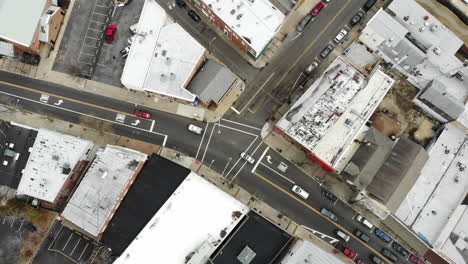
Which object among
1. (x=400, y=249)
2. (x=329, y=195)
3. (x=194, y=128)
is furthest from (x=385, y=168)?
(x=194, y=128)

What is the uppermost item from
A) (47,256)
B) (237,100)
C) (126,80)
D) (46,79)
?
(237,100)

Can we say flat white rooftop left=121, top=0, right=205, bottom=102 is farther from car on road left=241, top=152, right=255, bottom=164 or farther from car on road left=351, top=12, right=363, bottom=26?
car on road left=351, top=12, right=363, bottom=26

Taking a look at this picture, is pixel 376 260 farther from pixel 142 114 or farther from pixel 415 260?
pixel 142 114

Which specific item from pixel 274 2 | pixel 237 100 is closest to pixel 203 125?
pixel 237 100

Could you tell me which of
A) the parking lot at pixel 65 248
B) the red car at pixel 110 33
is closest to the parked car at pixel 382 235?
the parking lot at pixel 65 248

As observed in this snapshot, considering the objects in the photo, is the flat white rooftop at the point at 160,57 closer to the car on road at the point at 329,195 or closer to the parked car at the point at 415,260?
the car on road at the point at 329,195

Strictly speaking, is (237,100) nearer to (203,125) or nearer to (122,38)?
(203,125)
